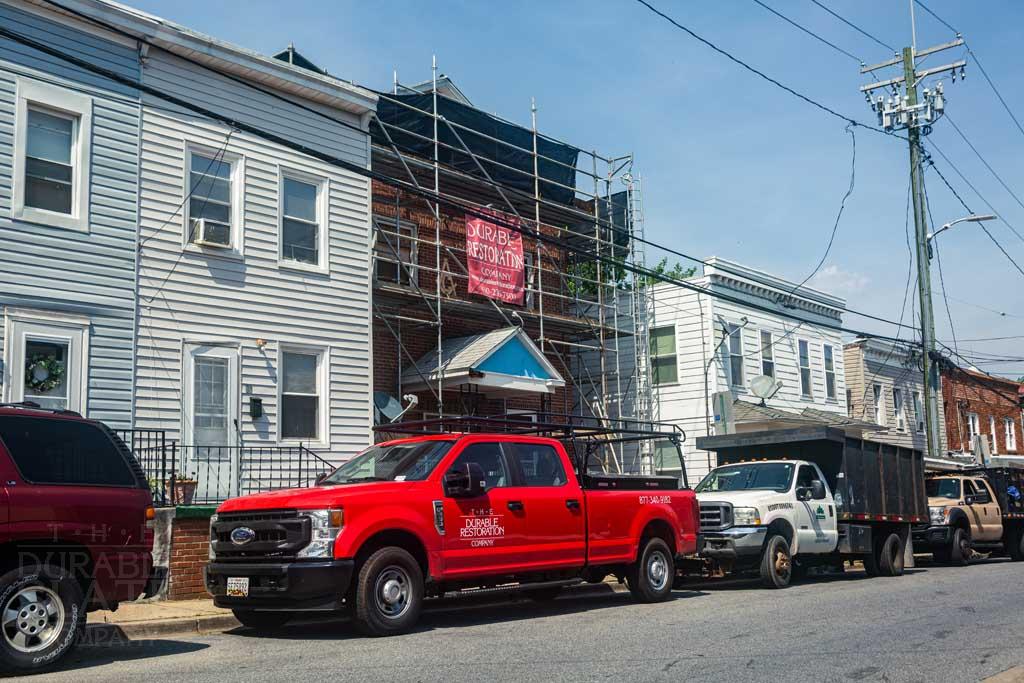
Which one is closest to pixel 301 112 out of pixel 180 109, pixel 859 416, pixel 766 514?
pixel 180 109

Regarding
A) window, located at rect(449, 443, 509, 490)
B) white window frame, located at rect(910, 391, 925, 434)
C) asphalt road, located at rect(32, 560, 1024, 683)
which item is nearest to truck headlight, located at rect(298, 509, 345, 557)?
asphalt road, located at rect(32, 560, 1024, 683)

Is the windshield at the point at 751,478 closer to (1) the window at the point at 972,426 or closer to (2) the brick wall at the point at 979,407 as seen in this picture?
(2) the brick wall at the point at 979,407

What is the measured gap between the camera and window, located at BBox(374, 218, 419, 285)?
20.1 metres

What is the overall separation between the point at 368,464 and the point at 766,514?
668cm

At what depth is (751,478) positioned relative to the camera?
16.3 metres

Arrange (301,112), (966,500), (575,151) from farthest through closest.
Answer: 1. (575,151)
2. (966,500)
3. (301,112)

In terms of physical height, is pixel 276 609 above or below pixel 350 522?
below

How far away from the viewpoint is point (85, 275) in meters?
Answer: 14.4

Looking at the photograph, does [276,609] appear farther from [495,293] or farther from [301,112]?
[495,293]

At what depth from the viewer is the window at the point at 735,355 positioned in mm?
28297

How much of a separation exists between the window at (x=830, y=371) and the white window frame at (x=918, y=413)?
6.97m

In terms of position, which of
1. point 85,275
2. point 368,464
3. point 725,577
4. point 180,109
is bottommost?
point 725,577

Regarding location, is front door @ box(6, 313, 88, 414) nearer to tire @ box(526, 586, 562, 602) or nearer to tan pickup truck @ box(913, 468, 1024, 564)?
tire @ box(526, 586, 562, 602)

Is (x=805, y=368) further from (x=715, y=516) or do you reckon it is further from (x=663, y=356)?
(x=715, y=516)
